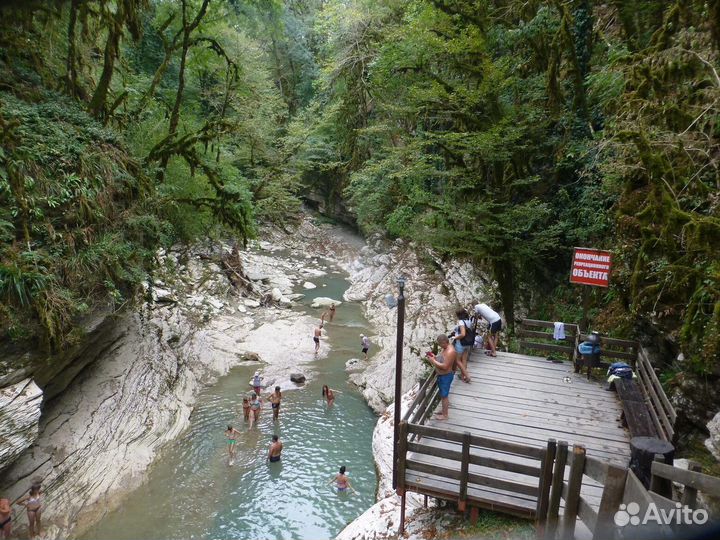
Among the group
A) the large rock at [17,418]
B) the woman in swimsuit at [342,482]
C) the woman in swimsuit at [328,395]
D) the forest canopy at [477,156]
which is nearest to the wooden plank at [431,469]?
the forest canopy at [477,156]

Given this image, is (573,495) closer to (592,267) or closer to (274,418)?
(592,267)

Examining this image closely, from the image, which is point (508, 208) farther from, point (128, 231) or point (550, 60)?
point (128, 231)

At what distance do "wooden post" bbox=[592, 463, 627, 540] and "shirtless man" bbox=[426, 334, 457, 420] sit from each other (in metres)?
3.34

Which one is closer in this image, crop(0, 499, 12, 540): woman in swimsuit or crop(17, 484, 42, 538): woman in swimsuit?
crop(0, 499, 12, 540): woman in swimsuit

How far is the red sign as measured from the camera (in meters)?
9.57

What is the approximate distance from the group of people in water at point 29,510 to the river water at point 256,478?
3.51 feet

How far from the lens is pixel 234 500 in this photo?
1086 cm

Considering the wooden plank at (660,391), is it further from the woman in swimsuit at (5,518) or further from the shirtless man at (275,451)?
the woman in swimsuit at (5,518)

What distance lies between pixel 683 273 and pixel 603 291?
4964mm

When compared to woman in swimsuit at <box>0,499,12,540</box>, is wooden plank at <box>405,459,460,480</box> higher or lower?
higher

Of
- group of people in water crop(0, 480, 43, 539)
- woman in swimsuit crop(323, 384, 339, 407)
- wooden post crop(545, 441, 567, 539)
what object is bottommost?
woman in swimsuit crop(323, 384, 339, 407)

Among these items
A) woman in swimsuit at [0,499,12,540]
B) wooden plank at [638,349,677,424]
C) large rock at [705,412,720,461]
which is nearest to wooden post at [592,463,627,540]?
large rock at [705,412,720,461]

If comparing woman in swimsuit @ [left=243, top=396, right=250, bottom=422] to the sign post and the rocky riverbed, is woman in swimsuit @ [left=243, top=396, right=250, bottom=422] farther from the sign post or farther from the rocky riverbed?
the sign post

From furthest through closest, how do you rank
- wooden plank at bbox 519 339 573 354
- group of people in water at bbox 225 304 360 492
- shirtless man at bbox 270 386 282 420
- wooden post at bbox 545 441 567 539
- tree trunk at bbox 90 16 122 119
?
shirtless man at bbox 270 386 282 420 → tree trunk at bbox 90 16 122 119 → group of people in water at bbox 225 304 360 492 → wooden plank at bbox 519 339 573 354 → wooden post at bbox 545 441 567 539
